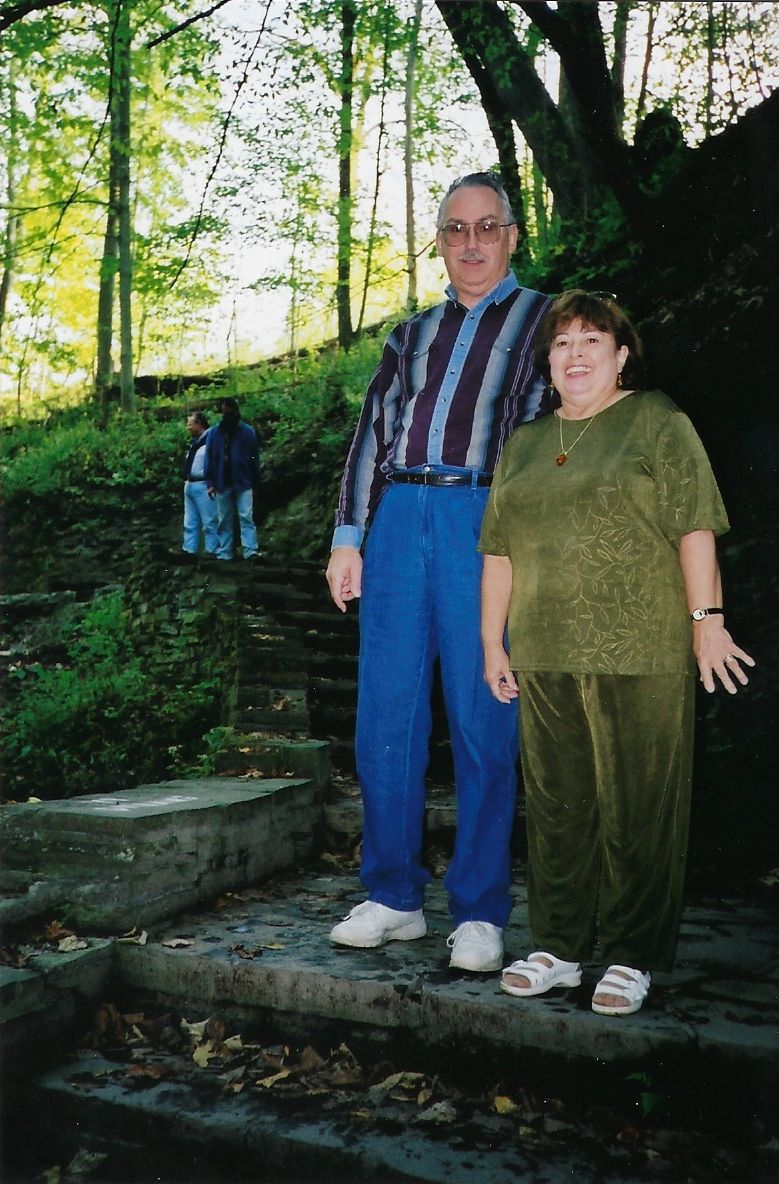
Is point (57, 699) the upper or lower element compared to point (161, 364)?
lower

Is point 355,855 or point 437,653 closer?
point 437,653

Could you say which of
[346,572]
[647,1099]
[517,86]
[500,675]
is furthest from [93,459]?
[647,1099]

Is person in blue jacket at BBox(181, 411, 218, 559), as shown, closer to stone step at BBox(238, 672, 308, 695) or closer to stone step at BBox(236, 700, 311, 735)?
stone step at BBox(238, 672, 308, 695)

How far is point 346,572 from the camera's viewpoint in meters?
3.02

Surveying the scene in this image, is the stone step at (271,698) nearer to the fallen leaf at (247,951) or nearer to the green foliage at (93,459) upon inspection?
the fallen leaf at (247,951)

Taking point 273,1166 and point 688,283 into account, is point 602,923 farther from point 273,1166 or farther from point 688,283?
point 688,283

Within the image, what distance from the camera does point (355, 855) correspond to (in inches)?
166

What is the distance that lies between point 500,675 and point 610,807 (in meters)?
0.49

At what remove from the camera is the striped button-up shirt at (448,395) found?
287cm

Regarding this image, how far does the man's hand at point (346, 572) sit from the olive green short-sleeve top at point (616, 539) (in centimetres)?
67

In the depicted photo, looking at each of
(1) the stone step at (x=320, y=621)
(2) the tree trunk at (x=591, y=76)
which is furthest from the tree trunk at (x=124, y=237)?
(2) the tree trunk at (x=591, y=76)

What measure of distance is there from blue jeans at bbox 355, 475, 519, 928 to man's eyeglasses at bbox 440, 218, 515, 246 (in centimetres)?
81

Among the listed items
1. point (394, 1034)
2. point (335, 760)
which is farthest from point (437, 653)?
point (335, 760)

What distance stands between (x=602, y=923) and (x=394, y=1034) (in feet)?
2.11
